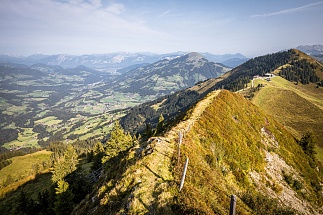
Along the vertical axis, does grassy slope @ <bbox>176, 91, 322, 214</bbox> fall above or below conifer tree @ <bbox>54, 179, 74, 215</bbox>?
above

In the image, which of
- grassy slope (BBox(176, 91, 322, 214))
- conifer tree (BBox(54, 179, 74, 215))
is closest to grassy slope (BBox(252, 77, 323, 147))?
grassy slope (BBox(176, 91, 322, 214))

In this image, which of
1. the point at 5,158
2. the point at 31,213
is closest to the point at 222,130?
the point at 31,213

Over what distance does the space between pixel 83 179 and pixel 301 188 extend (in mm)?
56525

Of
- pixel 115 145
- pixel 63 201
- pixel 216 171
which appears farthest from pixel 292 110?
pixel 63 201

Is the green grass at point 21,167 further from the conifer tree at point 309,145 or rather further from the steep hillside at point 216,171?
the conifer tree at point 309,145

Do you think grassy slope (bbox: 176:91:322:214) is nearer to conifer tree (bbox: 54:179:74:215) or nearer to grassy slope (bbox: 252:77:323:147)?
conifer tree (bbox: 54:179:74:215)

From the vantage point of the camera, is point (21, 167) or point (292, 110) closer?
point (292, 110)

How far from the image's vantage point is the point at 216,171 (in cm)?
2872

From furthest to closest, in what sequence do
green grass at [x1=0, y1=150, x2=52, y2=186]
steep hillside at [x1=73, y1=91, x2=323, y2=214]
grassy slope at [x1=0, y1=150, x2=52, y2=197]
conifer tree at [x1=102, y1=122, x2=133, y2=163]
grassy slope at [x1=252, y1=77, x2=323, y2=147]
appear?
green grass at [x1=0, y1=150, x2=52, y2=186], grassy slope at [x1=0, y1=150, x2=52, y2=197], grassy slope at [x1=252, y1=77, x2=323, y2=147], conifer tree at [x1=102, y1=122, x2=133, y2=163], steep hillside at [x1=73, y1=91, x2=323, y2=214]

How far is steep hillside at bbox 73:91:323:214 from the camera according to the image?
18922mm

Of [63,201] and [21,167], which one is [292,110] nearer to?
[63,201]

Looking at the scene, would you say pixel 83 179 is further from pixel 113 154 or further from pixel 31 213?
pixel 31 213

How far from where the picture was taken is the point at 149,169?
22.8 metres

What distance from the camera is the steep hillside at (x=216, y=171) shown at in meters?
18.9
